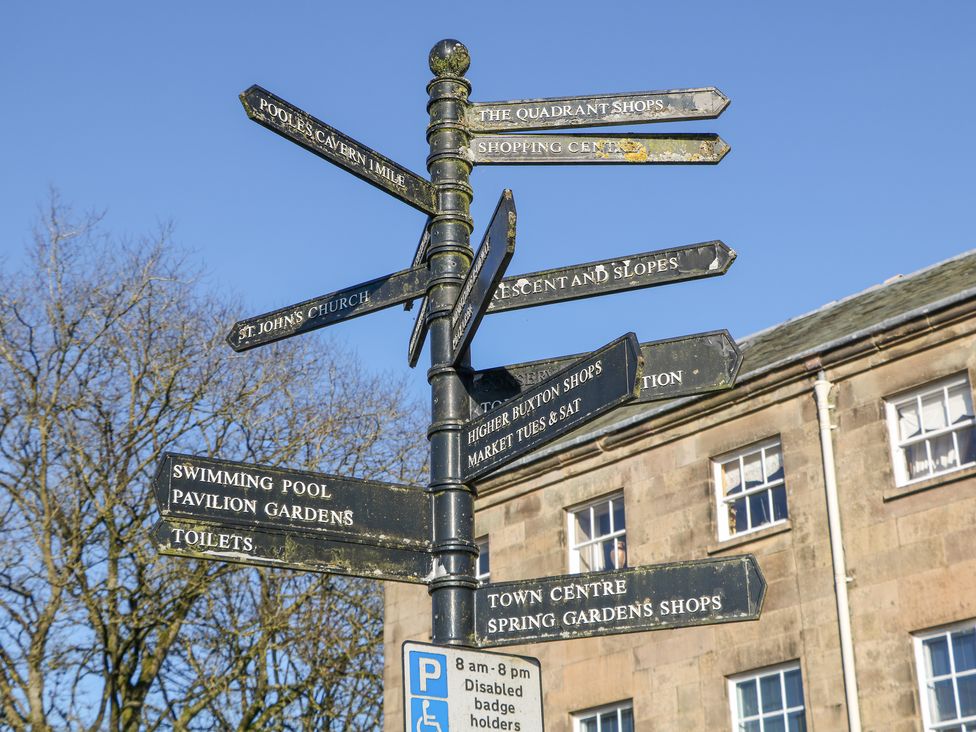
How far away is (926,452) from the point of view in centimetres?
1533

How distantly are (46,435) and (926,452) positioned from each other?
14.2 meters

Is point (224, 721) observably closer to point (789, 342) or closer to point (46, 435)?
point (46, 435)

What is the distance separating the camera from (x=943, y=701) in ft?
46.6

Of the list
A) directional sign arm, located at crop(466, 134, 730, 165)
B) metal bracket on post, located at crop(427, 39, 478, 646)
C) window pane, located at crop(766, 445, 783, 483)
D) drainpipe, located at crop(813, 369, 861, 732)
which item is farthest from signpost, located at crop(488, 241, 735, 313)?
window pane, located at crop(766, 445, 783, 483)

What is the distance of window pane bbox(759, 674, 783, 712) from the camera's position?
1573 centimetres

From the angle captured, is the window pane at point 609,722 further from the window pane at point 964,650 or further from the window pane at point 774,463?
the window pane at point 964,650

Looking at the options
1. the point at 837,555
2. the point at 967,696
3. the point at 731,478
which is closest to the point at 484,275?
the point at 967,696

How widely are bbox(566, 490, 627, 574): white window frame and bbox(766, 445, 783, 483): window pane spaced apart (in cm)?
231

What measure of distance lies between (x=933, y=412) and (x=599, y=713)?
591 centimetres

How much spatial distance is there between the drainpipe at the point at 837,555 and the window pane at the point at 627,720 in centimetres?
331

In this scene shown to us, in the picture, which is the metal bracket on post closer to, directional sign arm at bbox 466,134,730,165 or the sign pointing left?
the sign pointing left

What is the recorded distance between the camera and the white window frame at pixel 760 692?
611 inches

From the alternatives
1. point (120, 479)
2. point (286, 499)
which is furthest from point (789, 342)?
point (286, 499)

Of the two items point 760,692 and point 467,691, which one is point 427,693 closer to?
point 467,691
